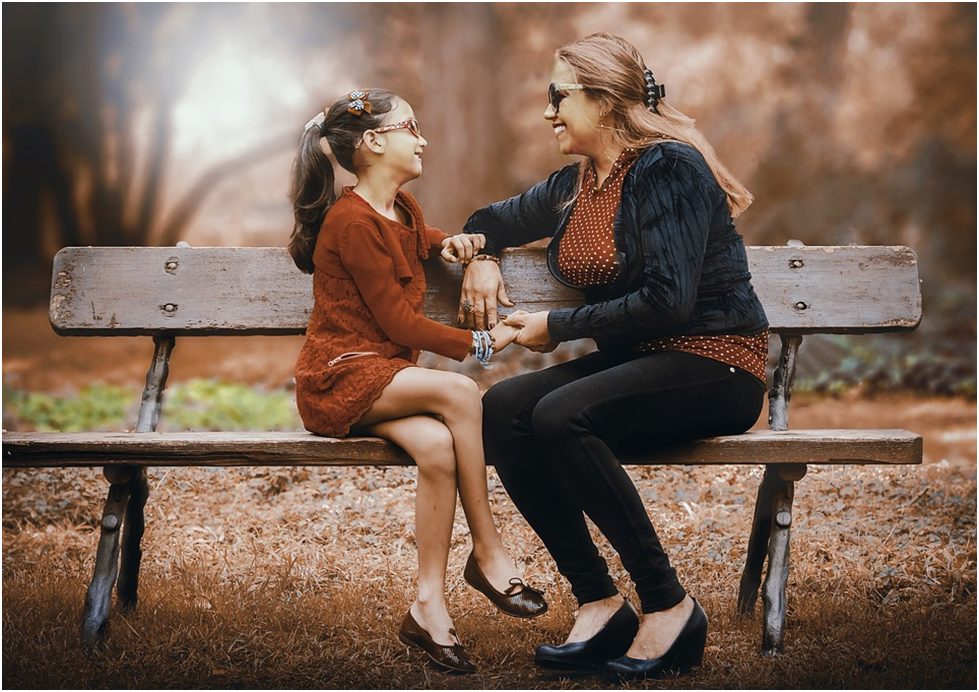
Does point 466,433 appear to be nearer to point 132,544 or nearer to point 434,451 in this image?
point 434,451

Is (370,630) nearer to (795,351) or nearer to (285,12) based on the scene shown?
(795,351)

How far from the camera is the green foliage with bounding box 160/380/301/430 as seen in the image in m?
6.90

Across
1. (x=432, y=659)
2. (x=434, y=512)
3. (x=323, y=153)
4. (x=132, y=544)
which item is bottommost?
(x=132, y=544)

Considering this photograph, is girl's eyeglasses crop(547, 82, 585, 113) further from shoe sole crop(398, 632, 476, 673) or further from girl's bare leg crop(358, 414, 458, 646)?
shoe sole crop(398, 632, 476, 673)

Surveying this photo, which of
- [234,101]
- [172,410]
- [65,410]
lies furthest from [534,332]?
[234,101]

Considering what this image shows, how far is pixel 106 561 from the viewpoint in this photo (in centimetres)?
311

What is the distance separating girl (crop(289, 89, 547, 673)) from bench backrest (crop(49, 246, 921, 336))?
47 cm

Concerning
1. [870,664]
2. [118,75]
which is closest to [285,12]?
[118,75]

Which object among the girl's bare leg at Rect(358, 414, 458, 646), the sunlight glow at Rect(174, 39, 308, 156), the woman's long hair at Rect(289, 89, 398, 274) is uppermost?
the woman's long hair at Rect(289, 89, 398, 274)

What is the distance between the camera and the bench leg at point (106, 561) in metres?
3.02

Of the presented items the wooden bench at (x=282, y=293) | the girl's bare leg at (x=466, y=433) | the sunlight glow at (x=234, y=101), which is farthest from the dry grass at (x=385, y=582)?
the sunlight glow at (x=234, y=101)

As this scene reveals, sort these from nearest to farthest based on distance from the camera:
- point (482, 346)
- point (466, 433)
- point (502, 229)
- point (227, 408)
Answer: point (466, 433) → point (482, 346) → point (502, 229) → point (227, 408)

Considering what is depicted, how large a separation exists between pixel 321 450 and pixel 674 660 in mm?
1083

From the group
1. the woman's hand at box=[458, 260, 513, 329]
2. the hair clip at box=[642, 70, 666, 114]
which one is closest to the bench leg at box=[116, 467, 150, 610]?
the woman's hand at box=[458, 260, 513, 329]
